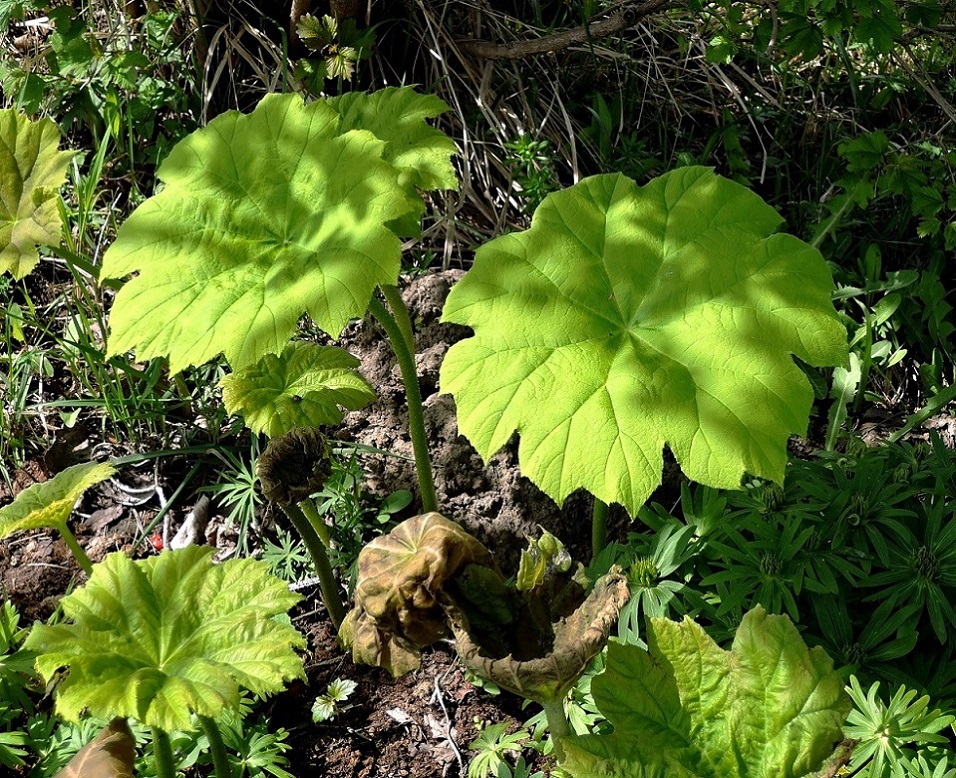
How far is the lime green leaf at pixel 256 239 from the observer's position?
5.64 feet

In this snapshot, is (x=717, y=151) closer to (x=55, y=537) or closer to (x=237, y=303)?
(x=237, y=303)

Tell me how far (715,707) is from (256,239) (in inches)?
47.5

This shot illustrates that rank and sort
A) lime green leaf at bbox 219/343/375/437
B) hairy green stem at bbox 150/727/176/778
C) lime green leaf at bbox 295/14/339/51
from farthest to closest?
lime green leaf at bbox 295/14/339/51 < lime green leaf at bbox 219/343/375/437 < hairy green stem at bbox 150/727/176/778

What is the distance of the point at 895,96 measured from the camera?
11.4ft

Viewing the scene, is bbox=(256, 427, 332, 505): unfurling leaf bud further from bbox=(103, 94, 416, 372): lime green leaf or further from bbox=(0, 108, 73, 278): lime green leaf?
bbox=(0, 108, 73, 278): lime green leaf

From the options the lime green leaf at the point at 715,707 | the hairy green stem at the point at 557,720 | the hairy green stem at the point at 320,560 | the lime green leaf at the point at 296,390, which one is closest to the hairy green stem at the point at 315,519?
the hairy green stem at the point at 320,560

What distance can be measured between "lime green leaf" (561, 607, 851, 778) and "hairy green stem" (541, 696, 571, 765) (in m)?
0.14

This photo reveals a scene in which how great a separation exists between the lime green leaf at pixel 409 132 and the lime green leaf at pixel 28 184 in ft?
2.11

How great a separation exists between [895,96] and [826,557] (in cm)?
221

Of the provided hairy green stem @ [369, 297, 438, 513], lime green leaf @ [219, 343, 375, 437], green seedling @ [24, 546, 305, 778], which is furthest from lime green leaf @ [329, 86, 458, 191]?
green seedling @ [24, 546, 305, 778]

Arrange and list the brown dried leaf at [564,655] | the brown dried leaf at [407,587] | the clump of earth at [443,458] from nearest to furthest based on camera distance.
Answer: the brown dried leaf at [564,655] < the brown dried leaf at [407,587] < the clump of earth at [443,458]

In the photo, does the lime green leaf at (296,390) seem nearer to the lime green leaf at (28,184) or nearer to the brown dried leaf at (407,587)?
the brown dried leaf at (407,587)

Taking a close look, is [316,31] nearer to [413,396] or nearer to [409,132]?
[409,132]

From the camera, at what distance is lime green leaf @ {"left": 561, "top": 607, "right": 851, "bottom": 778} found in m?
1.47
